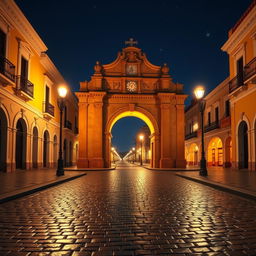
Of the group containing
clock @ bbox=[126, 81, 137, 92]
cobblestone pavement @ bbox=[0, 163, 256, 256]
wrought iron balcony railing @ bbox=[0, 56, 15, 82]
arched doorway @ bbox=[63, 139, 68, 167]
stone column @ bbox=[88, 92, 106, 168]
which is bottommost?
cobblestone pavement @ bbox=[0, 163, 256, 256]

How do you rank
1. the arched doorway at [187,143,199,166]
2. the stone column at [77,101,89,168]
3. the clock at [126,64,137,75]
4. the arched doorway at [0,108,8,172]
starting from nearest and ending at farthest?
the arched doorway at [0,108,8,172]
the stone column at [77,101,89,168]
the clock at [126,64,137,75]
the arched doorway at [187,143,199,166]

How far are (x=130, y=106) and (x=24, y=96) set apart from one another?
11546mm

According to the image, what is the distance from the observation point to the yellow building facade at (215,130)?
28.2 meters

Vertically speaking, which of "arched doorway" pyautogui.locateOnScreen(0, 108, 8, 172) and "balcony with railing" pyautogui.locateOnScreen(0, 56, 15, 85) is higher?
"balcony with railing" pyautogui.locateOnScreen(0, 56, 15, 85)

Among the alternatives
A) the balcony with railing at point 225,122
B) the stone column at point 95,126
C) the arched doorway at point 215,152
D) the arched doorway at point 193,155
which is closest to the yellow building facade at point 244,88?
the balcony with railing at point 225,122

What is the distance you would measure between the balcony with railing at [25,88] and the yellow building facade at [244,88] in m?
14.2

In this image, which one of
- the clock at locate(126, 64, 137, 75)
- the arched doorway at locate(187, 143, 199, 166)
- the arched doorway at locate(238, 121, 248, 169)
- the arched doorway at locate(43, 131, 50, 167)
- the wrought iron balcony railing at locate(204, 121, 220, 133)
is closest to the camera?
the arched doorway at locate(238, 121, 248, 169)

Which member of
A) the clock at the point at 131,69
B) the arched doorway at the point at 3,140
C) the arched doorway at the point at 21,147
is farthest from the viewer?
the clock at the point at 131,69

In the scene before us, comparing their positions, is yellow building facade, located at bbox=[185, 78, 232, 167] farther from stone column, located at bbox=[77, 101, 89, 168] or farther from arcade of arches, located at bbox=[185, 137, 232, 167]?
stone column, located at bbox=[77, 101, 89, 168]

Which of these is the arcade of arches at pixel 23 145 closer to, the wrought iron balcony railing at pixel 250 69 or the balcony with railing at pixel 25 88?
the balcony with railing at pixel 25 88

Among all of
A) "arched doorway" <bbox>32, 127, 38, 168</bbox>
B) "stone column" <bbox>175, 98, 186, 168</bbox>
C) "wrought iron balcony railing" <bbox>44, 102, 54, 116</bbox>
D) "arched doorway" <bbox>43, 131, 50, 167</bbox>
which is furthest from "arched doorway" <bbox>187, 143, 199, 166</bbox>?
"arched doorway" <bbox>32, 127, 38, 168</bbox>

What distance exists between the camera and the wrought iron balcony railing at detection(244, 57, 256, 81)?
56.0 ft

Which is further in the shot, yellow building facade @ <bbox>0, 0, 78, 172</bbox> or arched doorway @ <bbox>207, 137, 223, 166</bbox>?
arched doorway @ <bbox>207, 137, 223, 166</bbox>

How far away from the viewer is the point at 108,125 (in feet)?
90.2
